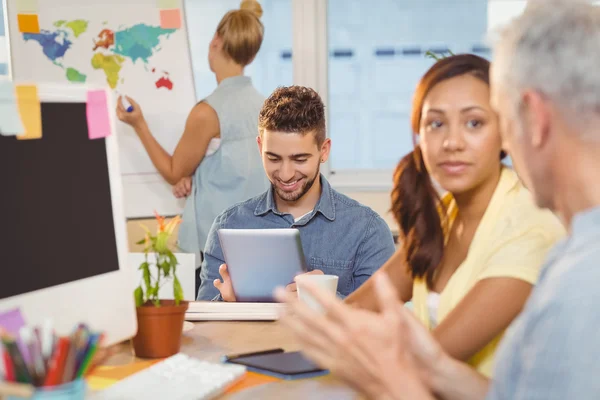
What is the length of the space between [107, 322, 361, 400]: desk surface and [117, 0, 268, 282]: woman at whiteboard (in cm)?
144

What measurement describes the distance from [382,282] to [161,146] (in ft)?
8.35

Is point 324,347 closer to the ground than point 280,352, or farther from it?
farther from it

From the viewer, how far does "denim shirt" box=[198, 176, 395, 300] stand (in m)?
2.18

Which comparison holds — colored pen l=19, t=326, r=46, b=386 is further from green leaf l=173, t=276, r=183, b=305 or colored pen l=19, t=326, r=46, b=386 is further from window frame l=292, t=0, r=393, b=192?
window frame l=292, t=0, r=393, b=192

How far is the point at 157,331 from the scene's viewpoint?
1336 mm

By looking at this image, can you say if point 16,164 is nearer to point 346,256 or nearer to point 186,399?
point 186,399

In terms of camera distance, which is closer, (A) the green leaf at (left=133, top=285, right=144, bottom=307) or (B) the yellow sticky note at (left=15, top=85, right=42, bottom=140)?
(B) the yellow sticky note at (left=15, top=85, right=42, bottom=140)

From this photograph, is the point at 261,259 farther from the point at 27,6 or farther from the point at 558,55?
the point at 27,6

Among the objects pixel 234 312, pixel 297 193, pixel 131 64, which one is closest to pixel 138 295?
pixel 234 312

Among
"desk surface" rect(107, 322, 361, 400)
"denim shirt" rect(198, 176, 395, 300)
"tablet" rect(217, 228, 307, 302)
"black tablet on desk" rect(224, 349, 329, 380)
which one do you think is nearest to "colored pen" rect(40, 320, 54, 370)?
"desk surface" rect(107, 322, 361, 400)

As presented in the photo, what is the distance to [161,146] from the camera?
333 cm

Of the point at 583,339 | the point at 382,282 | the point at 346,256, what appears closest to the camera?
the point at 583,339

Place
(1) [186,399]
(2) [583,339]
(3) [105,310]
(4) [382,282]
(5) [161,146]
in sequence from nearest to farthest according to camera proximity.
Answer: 1. (2) [583,339]
2. (4) [382,282]
3. (1) [186,399]
4. (3) [105,310]
5. (5) [161,146]

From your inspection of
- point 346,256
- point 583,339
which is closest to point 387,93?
point 346,256
